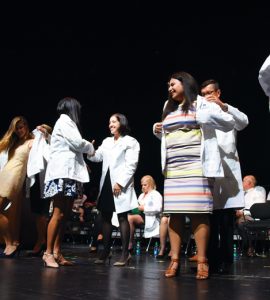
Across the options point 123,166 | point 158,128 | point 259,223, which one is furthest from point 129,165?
point 259,223

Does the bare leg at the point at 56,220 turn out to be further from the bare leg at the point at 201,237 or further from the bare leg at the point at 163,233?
the bare leg at the point at 163,233

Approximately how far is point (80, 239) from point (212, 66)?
4222 millimetres

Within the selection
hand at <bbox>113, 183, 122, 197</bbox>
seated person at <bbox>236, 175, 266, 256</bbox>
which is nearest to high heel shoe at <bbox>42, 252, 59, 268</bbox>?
hand at <bbox>113, 183, 122, 197</bbox>

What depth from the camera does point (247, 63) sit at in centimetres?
802

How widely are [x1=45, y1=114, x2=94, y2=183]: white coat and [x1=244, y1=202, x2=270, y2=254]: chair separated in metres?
2.57

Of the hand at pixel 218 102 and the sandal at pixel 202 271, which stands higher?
the hand at pixel 218 102

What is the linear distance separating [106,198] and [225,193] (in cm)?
106

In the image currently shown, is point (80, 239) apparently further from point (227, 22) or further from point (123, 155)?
point (123, 155)

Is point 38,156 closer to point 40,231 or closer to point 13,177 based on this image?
point 13,177

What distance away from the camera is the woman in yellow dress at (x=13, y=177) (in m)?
4.59

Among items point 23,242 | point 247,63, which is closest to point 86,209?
point 23,242

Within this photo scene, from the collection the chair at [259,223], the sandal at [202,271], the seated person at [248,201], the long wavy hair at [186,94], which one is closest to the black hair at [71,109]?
the long wavy hair at [186,94]

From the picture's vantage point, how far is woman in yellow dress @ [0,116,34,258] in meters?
4.59

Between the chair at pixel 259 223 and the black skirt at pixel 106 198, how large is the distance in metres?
2.30
